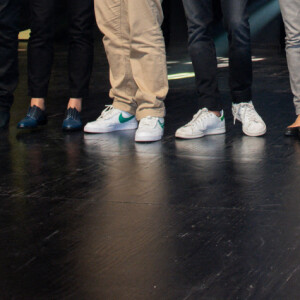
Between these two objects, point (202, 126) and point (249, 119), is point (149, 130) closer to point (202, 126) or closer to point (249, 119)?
point (202, 126)

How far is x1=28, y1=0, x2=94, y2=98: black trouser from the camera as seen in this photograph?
121 inches

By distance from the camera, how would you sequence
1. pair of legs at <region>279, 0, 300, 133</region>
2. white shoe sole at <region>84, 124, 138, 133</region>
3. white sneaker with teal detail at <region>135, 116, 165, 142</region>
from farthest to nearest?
white shoe sole at <region>84, 124, 138, 133</region> → white sneaker with teal detail at <region>135, 116, 165, 142</region> → pair of legs at <region>279, 0, 300, 133</region>

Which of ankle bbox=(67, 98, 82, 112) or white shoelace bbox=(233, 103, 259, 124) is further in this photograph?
ankle bbox=(67, 98, 82, 112)

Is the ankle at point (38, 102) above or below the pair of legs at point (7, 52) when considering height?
below

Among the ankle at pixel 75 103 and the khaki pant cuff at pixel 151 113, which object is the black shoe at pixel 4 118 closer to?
the ankle at pixel 75 103

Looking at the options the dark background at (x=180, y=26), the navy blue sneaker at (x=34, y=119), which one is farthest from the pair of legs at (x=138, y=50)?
the dark background at (x=180, y=26)

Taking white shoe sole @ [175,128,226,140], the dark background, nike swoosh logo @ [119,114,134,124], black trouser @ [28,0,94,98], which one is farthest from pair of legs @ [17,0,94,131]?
the dark background

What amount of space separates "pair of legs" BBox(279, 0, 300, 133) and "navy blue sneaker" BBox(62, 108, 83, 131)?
2.82ft

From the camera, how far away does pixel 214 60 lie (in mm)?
2967

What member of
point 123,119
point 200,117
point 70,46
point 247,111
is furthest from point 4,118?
point 247,111

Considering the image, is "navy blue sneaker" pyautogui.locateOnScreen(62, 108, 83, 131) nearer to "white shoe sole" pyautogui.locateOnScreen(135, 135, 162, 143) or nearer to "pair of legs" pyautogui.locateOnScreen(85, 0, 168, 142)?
"pair of legs" pyautogui.locateOnScreen(85, 0, 168, 142)

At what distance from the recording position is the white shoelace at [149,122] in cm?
288

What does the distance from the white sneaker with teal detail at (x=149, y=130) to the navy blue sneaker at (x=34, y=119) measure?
1.73 ft

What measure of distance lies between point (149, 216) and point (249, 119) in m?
1.15
